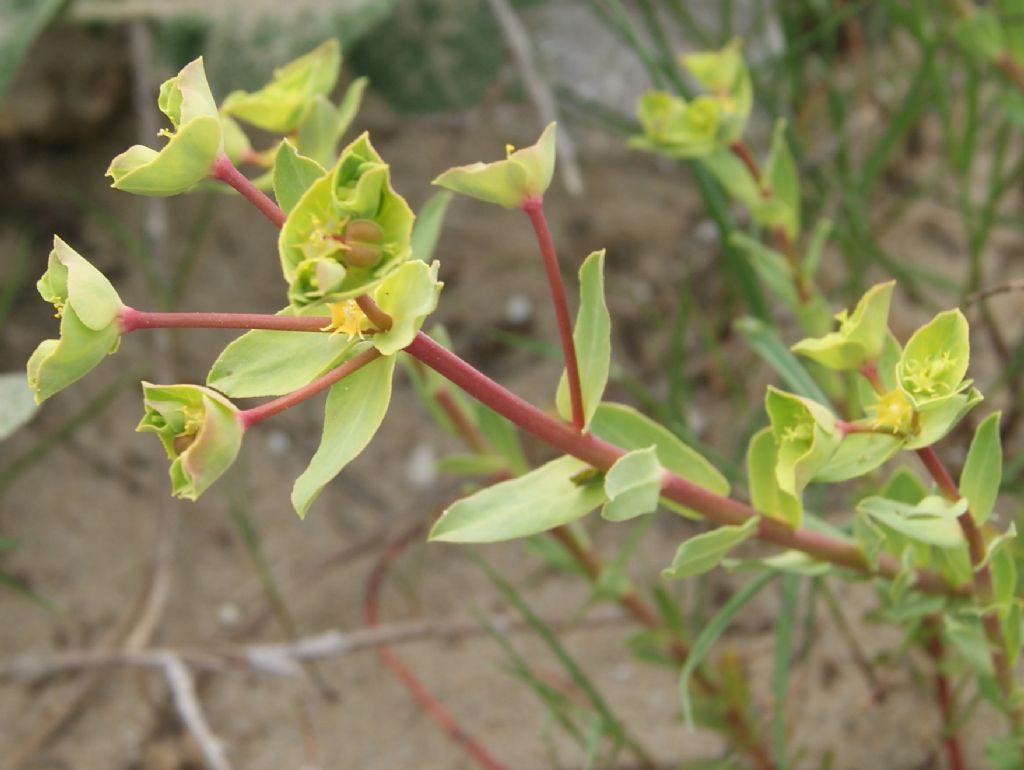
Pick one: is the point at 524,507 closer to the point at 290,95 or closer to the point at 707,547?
the point at 707,547

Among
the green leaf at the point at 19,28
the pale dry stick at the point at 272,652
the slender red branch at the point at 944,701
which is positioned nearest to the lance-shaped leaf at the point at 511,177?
the slender red branch at the point at 944,701

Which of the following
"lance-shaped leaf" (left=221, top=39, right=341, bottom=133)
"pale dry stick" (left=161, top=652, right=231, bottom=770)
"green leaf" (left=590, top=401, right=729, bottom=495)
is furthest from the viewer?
"pale dry stick" (left=161, top=652, right=231, bottom=770)

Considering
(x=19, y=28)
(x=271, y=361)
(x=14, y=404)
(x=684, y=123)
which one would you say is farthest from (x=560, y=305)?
(x=19, y=28)

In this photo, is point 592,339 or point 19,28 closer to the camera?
point 592,339

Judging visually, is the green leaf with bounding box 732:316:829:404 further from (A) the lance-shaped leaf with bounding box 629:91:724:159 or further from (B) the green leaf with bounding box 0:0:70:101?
(B) the green leaf with bounding box 0:0:70:101

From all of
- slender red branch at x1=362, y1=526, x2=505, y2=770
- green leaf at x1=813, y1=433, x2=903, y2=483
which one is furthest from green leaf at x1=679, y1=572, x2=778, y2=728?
slender red branch at x1=362, y1=526, x2=505, y2=770

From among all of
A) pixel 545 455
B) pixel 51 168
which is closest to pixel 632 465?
pixel 545 455

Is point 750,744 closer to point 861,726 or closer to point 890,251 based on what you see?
point 861,726
